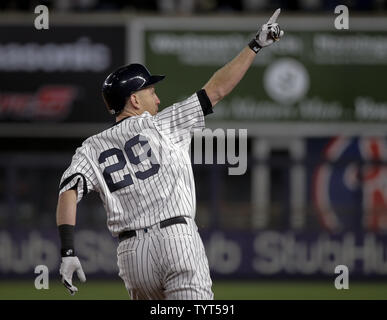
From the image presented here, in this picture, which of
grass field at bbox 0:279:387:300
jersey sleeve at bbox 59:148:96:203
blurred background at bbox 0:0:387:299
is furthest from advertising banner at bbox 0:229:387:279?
jersey sleeve at bbox 59:148:96:203

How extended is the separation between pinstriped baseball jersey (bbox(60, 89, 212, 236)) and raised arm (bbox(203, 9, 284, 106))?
1.15 feet

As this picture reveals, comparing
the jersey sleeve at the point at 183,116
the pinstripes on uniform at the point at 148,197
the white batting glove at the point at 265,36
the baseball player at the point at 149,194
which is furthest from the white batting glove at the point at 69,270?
the white batting glove at the point at 265,36

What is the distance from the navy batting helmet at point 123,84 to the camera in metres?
5.69

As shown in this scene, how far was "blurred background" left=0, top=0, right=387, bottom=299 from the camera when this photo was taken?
41.9ft

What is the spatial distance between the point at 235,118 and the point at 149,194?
29.0 ft

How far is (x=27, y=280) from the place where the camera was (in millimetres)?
→ 12453

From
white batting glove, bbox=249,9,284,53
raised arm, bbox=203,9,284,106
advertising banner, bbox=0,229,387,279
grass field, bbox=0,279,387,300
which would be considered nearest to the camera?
raised arm, bbox=203,9,284,106

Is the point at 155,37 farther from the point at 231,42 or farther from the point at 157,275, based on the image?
the point at 157,275

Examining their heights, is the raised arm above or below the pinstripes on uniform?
above

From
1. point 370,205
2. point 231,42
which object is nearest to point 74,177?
point 370,205

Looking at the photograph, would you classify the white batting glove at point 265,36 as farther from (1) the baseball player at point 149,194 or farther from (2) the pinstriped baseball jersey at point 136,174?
(2) the pinstriped baseball jersey at point 136,174

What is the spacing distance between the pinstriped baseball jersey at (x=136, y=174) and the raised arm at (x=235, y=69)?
351mm

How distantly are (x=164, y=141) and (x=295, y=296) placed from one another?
578 cm

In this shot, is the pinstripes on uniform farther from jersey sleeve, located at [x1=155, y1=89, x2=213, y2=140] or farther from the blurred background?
the blurred background
